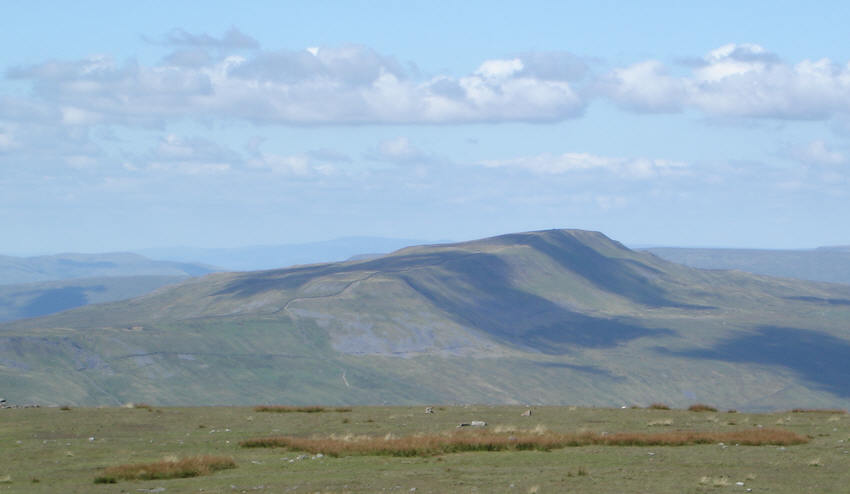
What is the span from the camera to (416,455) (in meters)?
39.5

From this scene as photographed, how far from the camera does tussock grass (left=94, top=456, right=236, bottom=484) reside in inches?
1362

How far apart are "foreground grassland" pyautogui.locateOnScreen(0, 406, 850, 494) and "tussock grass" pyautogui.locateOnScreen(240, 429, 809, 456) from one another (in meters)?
0.22

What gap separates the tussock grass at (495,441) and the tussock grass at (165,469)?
498 centimetres

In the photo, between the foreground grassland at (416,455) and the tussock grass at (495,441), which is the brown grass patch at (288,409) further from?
the tussock grass at (495,441)

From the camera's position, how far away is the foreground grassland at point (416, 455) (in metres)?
32.3

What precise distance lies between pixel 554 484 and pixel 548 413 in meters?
25.9

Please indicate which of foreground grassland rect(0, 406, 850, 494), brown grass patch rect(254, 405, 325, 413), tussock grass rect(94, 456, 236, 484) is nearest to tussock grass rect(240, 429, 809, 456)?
foreground grassland rect(0, 406, 850, 494)

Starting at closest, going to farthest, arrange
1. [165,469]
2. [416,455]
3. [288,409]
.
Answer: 1. [165,469]
2. [416,455]
3. [288,409]

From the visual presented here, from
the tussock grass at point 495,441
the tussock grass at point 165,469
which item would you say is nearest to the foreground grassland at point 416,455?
the tussock grass at point 495,441

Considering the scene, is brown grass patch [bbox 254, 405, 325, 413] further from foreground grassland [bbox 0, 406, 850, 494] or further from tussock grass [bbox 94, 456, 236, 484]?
tussock grass [bbox 94, 456, 236, 484]

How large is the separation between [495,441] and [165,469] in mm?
13732

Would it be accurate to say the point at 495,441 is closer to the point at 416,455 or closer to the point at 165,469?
the point at 416,455

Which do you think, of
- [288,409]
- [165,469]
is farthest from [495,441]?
[288,409]

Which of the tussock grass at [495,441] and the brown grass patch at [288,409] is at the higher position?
the tussock grass at [495,441]
